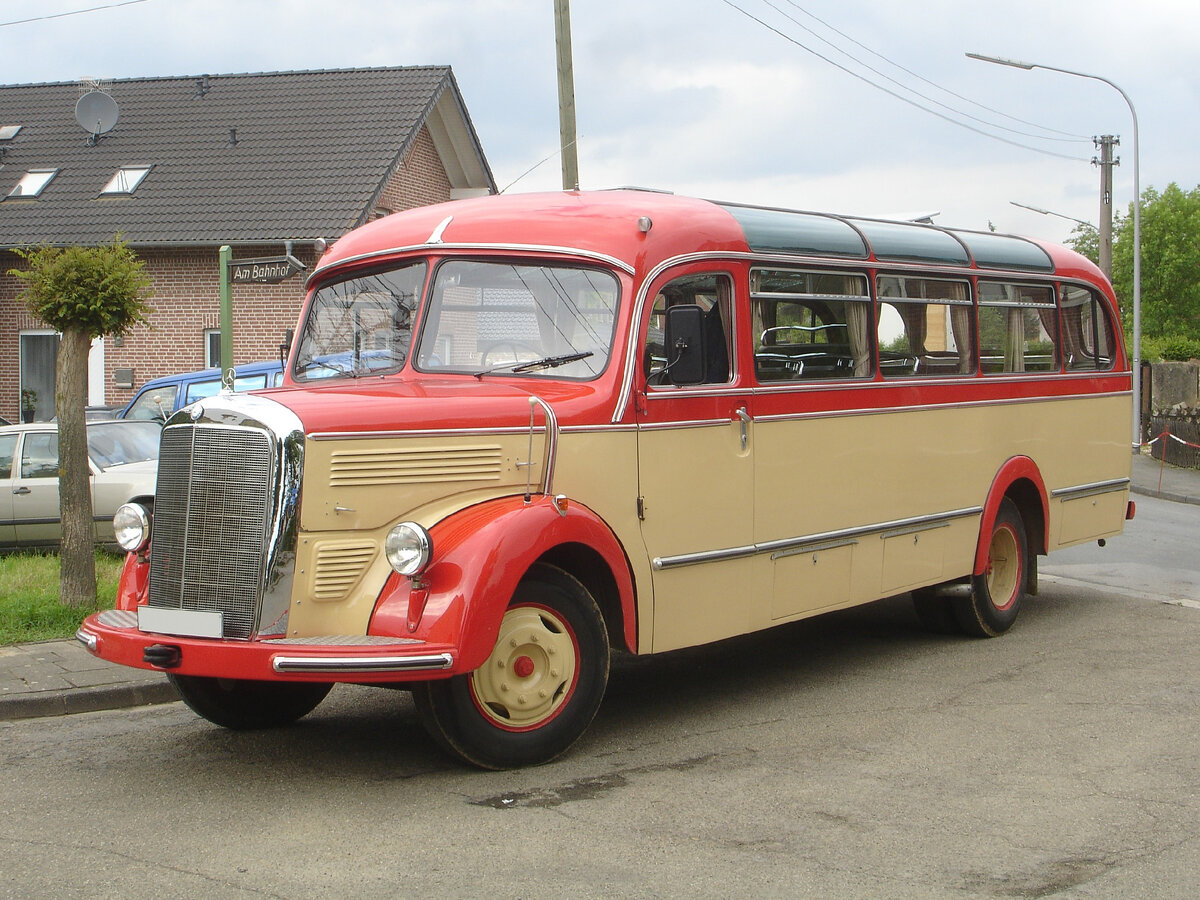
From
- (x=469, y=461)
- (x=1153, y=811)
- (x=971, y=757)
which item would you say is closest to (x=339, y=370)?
(x=469, y=461)

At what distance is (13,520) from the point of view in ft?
A: 46.2

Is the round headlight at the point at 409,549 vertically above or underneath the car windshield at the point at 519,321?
underneath

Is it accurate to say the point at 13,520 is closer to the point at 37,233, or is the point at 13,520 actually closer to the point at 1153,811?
the point at 1153,811

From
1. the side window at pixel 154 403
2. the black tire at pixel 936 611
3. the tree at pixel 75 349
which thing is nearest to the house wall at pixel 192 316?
the side window at pixel 154 403

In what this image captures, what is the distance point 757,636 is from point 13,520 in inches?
321

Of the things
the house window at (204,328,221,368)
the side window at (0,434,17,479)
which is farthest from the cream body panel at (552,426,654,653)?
the house window at (204,328,221,368)

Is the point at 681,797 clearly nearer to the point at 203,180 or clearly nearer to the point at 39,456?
the point at 39,456

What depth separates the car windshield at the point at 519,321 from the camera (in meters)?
6.66

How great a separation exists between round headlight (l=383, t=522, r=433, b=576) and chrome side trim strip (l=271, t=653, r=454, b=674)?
0.35 m

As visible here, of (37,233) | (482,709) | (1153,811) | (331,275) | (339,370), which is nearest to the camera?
(1153,811)

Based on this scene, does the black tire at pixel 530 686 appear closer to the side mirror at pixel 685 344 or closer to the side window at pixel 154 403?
the side mirror at pixel 685 344

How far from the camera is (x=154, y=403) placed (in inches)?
748

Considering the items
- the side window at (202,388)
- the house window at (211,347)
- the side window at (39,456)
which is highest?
the house window at (211,347)

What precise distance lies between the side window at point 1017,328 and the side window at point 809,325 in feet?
5.05
